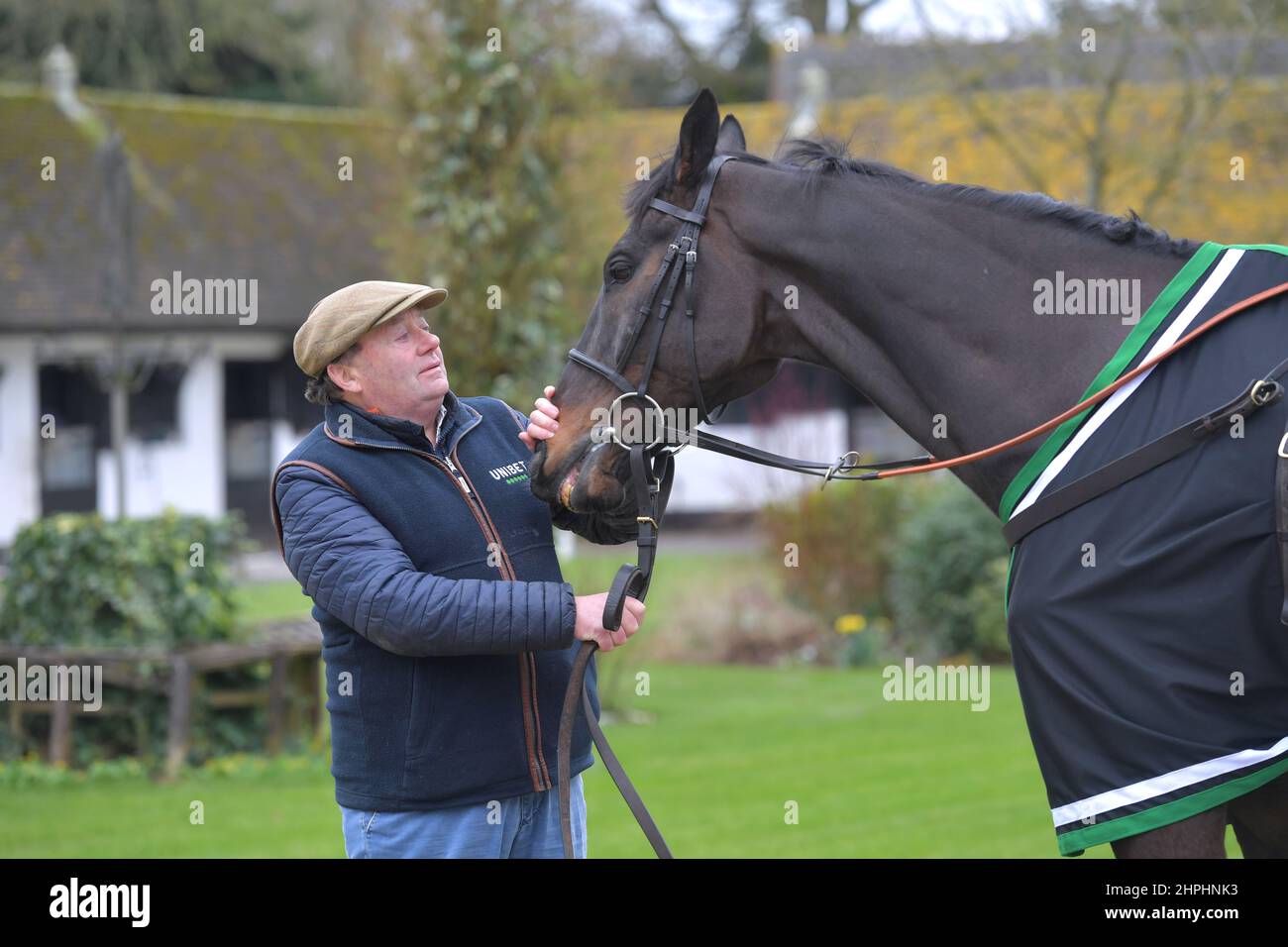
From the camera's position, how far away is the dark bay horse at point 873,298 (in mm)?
2605

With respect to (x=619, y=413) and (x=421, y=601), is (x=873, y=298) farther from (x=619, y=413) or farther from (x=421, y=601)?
(x=421, y=601)

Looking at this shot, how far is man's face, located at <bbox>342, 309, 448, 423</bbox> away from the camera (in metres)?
3.06

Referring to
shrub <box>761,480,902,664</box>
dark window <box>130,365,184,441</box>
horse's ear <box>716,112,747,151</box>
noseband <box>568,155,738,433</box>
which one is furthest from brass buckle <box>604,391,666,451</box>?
dark window <box>130,365,184,441</box>

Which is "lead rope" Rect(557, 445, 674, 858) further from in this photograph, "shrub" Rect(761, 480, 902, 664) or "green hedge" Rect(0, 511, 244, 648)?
"shrub" Rect(761, 480, 902, 664)

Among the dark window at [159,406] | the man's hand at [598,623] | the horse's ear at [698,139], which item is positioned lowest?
the man's hand at [598,623]

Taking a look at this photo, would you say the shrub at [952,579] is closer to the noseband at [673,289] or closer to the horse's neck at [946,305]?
the horse's neck at [946,305]

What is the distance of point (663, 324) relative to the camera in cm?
279

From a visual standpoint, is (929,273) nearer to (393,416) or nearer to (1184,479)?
(1184,479)

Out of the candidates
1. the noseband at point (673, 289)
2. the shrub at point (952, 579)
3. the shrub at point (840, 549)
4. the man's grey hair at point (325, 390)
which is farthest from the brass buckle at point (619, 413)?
the shrub at point (840, 549)

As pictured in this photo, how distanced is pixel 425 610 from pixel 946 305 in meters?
1.25

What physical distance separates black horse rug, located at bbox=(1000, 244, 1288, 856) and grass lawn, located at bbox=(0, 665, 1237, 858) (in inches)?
129

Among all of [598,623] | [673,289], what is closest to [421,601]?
[598,623]

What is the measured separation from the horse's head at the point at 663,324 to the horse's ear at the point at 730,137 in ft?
0.29

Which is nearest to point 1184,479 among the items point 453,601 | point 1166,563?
point 1166,563
